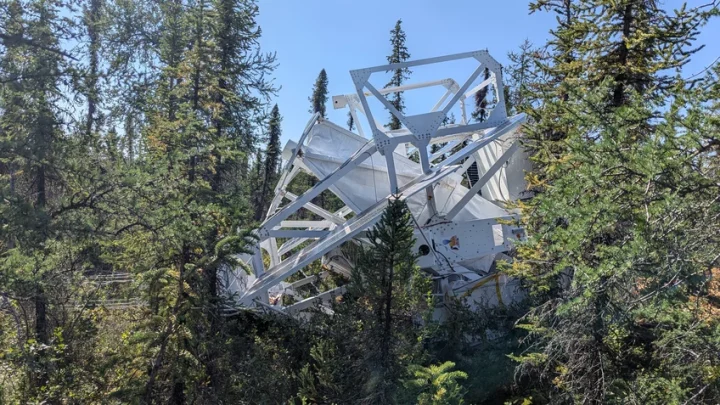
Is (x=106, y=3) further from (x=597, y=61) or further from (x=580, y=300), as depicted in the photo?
(x=580, y=300)

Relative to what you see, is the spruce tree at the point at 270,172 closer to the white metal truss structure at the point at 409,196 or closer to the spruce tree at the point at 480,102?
the spruce tree at the point at 480,102

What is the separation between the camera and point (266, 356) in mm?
9633

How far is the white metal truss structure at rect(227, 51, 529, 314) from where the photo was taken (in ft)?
34.9

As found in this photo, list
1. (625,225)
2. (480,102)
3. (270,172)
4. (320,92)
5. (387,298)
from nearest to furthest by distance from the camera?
(625,225) < (387,298) < (480,102) < (270,172) < (320,92)

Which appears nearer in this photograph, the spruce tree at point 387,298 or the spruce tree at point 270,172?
the spruce tree at point 387,298

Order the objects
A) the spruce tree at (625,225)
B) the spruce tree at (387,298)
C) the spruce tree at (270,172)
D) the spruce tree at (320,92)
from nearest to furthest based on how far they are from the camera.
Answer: the spruce tree at (625,225), the spruce tree at (387,298), the spruce tree at (270,172), the spruce tree at (320,92)

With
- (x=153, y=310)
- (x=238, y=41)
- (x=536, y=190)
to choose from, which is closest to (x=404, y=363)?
(x=153, y=310)

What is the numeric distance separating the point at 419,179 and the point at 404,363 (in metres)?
4.69

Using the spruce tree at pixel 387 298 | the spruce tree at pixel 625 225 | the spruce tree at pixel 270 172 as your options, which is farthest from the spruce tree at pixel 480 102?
the spruce tree at pixel 387 298

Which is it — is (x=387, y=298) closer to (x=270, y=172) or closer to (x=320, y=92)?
(x=270, y=172)

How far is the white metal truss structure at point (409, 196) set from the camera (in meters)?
10.6

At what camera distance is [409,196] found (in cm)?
1021

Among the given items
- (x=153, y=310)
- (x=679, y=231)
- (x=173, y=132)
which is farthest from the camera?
(x=173, y=132)

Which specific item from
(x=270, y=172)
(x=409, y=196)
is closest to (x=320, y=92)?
(x=270, y=172)
